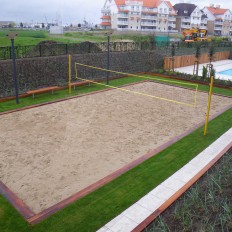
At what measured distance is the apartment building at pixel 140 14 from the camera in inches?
3447

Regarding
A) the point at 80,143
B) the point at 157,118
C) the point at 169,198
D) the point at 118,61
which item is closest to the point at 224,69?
the point at 118,61

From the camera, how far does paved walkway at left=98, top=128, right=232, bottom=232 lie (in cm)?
532

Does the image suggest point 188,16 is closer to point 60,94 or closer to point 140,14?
point 140,14

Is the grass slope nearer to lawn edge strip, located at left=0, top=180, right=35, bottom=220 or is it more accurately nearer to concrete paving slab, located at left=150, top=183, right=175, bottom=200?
concrete paving slab, located at left=150, top=183, right=175, bottom=200

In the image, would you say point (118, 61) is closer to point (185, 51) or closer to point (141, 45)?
point (141, 45)

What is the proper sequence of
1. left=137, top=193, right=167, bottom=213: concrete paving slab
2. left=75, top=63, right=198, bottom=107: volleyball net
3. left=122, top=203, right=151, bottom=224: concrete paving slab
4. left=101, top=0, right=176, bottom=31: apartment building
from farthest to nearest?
left=101, top=0, right=176, bottom=31: apartment building, left=75, top=63, right=198, bottom=107: volleyball net, left=137, top=193, right=167, bottom=213: concrete paving slab, left=122, top=203, right=151, bottom=224: concrete paving slab

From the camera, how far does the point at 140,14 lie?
88625 mm

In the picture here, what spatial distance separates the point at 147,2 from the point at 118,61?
78786 millimetres

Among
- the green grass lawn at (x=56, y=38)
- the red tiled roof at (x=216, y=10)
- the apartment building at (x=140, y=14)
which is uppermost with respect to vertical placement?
the red tiled roof at (x=216, y=10)

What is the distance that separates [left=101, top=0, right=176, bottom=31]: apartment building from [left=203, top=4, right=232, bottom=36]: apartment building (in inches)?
717

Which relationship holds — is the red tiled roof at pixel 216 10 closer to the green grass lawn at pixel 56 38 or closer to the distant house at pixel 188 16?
the distant house at pixel 188 16

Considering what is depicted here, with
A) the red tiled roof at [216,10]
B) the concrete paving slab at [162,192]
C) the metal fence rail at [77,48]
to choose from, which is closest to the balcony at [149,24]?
the red tiled roof at [216,10]

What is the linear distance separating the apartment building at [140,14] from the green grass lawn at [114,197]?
85327 millimetres

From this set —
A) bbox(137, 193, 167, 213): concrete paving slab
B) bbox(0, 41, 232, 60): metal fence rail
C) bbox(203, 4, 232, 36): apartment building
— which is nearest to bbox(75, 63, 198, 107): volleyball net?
bbox(0, 41, 232, 60): metal fence rail
